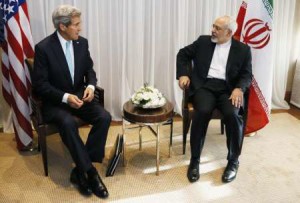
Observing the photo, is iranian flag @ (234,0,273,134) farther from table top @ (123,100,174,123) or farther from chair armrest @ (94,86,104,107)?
chair armrest @ (94,86,104,107)

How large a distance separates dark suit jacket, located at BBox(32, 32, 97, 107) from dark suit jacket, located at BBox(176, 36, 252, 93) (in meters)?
0.82

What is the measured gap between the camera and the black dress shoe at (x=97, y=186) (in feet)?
7.75

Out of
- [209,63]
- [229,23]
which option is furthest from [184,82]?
[229,23]

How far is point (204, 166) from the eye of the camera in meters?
2.81

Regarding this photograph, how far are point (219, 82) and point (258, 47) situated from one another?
1.94 feet

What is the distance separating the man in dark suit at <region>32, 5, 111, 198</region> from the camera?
7.89 ft

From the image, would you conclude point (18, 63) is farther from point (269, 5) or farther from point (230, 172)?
point (269, 5)

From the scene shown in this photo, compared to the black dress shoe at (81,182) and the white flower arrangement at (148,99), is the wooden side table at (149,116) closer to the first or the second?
the white flower arrangement at (148,99)

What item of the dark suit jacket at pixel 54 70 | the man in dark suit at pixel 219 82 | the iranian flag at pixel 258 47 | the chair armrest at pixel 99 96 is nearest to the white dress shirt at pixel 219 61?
the man in dark suit at pixel 219 82

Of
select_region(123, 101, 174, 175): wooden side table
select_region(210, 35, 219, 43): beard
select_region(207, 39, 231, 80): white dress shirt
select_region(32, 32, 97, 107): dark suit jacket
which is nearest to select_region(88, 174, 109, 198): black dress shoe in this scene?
select_region(123, 101, 174, 175): wooden side table

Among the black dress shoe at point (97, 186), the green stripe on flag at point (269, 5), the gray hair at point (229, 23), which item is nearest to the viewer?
the black dress shoe at point (97, 186)

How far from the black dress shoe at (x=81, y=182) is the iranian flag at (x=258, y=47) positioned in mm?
1675

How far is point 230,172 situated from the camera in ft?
8.64

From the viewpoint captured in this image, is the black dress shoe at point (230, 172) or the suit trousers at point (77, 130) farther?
the black dress shoe at point (230, 172)
